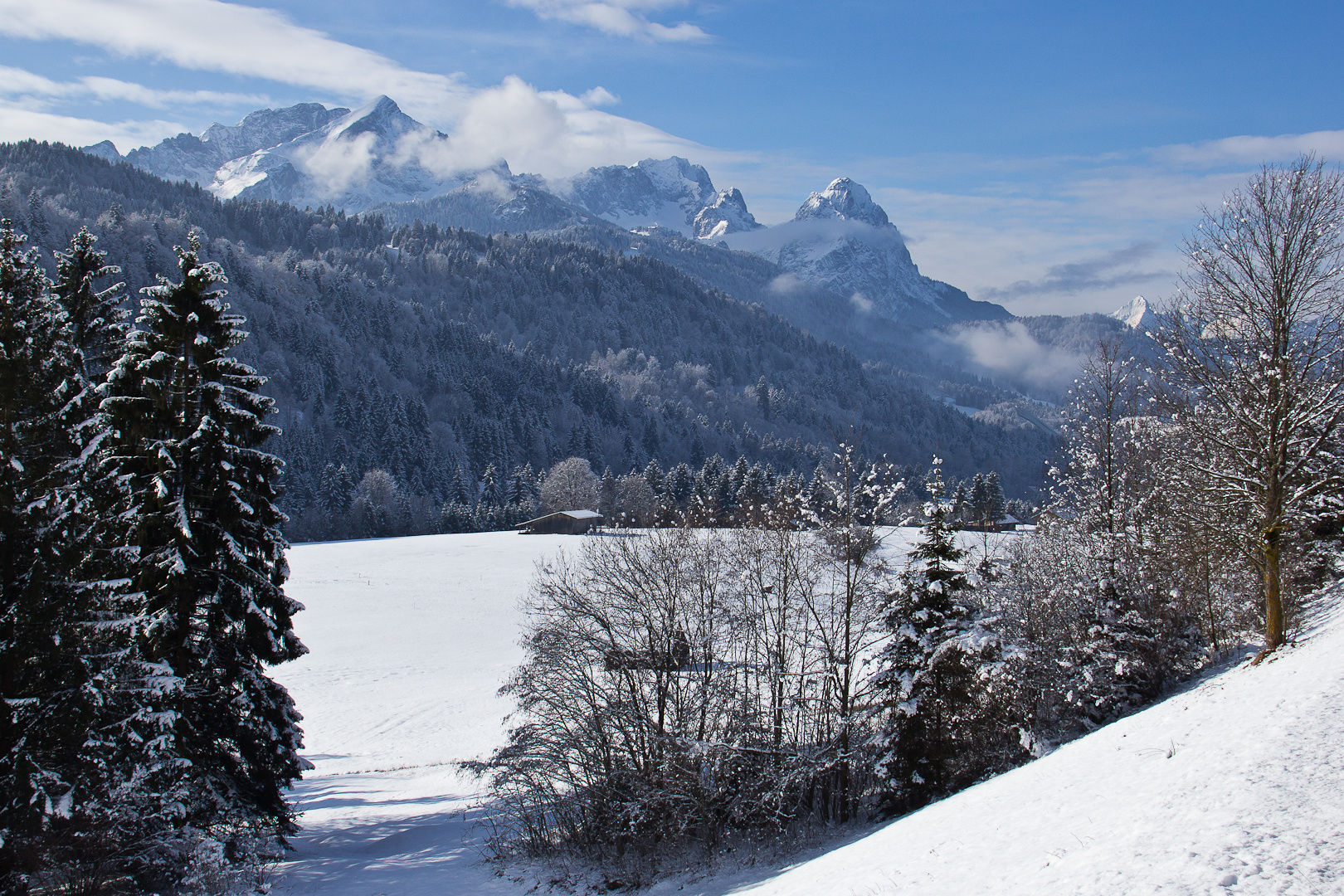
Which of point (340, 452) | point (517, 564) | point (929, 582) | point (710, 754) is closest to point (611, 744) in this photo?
point (710, 754)

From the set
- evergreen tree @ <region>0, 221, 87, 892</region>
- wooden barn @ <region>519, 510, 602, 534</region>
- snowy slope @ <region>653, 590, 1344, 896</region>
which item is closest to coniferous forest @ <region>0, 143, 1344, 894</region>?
evergreen tree @ <region>0, 221, 87, 892</region>

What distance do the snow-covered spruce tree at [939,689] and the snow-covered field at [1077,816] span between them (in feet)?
9.08

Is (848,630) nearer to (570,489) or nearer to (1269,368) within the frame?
(1269,368)

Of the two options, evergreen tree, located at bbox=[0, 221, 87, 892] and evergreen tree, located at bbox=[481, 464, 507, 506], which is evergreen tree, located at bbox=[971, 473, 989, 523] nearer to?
evergreen tree, located at bbox=[481, 464, 507, 506]

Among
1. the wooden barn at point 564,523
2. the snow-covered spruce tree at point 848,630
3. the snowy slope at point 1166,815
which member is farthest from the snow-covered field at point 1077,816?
the wooden barn at point 564,523

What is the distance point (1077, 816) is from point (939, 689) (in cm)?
864

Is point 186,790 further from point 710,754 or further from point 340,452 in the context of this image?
point 340,452

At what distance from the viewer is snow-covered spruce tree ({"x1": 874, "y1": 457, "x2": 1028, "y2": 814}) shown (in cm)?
1803

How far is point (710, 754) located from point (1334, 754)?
13.2 m

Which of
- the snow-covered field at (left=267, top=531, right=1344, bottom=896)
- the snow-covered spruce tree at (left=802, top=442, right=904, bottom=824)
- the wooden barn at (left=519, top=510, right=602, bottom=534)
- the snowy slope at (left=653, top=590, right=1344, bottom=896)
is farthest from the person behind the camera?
the wooden barn at (left=519, top=510, right=602, bottom=534)

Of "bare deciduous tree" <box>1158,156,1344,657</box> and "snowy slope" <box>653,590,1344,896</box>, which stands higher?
"bare deciduous tree" <box>1158,156,1344,657</box>

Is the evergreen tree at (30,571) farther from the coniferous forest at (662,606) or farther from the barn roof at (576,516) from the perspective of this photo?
the barn roof at (576,516)

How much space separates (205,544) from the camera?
1482 centimetres

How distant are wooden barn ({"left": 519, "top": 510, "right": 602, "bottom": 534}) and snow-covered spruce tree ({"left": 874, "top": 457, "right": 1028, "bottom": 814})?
2490 inches
